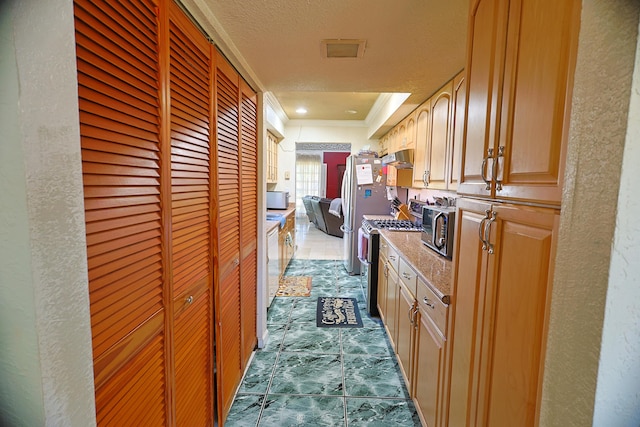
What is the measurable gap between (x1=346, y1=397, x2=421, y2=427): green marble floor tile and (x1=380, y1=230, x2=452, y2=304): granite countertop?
0.89 meters

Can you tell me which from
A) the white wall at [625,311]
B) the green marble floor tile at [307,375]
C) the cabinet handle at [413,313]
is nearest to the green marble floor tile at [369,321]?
the green marble floor tile at [307,375]

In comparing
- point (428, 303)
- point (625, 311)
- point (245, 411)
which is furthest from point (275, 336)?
point (625, 311)

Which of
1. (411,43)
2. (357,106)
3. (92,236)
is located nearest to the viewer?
(92,236)

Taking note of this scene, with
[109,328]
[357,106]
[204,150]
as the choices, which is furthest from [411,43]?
[357,106]

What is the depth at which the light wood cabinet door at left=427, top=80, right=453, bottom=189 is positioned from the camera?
7.59 ft

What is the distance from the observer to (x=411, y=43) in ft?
5.17

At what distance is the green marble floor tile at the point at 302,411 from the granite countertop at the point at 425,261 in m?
1.00

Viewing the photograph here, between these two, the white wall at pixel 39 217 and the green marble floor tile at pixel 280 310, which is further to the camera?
the green marble floor tile at pixel 280 310

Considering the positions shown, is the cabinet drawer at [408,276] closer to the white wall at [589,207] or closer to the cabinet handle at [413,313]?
the cabinet handle at [413,313]

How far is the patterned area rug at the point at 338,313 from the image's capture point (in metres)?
2.90

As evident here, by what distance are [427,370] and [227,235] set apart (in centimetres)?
129

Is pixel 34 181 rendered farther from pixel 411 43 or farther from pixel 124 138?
pixel 411 43

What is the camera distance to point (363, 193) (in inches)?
162

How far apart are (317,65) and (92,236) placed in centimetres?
164
